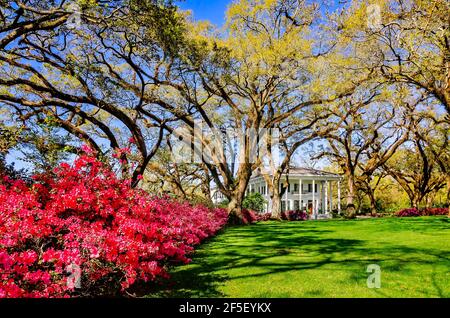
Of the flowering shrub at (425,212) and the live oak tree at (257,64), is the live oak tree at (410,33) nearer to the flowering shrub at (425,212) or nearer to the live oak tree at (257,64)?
the live oak tree at (257,64)

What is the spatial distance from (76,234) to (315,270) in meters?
5.15

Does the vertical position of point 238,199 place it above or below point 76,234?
above

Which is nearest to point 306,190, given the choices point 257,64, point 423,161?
point 423,161

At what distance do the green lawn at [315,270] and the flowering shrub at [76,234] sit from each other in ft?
3.63

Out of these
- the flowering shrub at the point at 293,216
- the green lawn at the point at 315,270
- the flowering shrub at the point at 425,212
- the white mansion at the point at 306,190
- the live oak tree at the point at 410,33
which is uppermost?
the live oak tree at the point at 410,33

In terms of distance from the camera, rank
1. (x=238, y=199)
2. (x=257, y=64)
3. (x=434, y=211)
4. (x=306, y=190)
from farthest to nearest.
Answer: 1. (x=306, y=190)
2. (x=434, y=211)
3. (x=238, y=199)
4. (x=257, y=64)

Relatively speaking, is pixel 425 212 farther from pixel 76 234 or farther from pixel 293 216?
pixel 76 234

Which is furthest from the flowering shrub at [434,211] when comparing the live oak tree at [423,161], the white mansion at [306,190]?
the white mansion at [306,190]

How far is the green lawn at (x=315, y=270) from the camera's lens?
256 inches

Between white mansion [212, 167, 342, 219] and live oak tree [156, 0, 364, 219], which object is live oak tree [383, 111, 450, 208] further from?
live oak tree [156, 0, 364, 219]

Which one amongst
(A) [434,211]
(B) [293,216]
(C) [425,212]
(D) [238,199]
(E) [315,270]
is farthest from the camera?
(B) [293,216]

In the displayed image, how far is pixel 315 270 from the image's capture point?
8258 millimetres

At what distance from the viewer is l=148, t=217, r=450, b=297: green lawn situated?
6512mm
